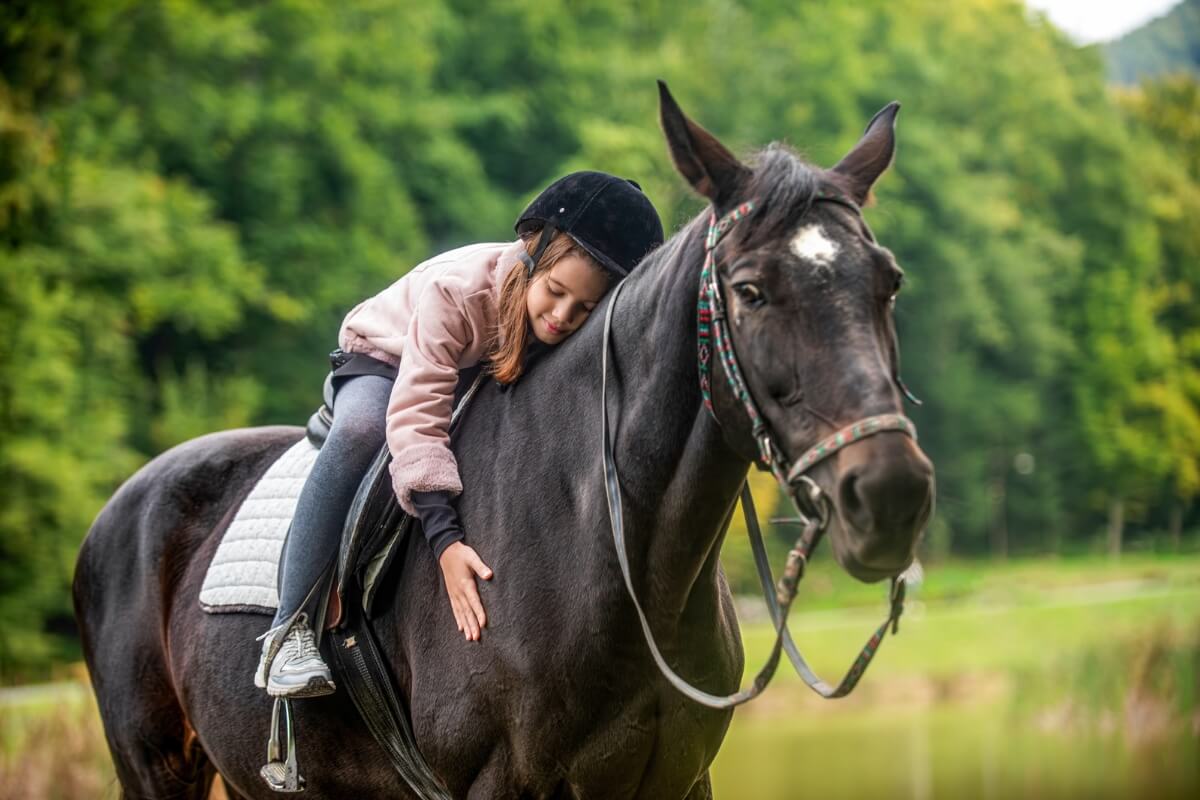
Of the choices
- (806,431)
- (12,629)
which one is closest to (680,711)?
(806,431)

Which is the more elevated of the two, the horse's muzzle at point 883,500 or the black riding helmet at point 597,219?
the black riding helmet at point 597,219

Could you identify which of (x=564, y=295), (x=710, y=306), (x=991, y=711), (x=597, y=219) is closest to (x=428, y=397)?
(x=564, y=295)

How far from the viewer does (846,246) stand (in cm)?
286

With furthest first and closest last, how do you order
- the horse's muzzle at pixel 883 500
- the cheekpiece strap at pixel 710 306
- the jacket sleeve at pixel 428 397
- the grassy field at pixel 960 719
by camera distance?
the grassy field at pixel 960 719 → the jacket sleeve at pixel 428 397 → the cheekpiece strap at pixel 710 306 → the horse's muzzle at pixel 883 500

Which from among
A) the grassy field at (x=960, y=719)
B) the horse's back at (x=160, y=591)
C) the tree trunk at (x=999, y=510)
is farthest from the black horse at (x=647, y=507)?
the tree trunk at (x=999, y=510)

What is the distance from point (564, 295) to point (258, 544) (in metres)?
1.55

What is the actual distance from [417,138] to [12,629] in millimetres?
13437

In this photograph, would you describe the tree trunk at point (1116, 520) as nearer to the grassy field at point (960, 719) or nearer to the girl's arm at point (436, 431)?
the grassy field at point (960, 719)

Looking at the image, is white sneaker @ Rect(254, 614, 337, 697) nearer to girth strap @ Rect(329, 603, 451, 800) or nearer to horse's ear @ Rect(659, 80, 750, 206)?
girth strap @ Rect(329, 603, 451, 800)

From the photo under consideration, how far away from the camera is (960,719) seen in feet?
62.1

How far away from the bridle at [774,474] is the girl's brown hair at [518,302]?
1.07 feet

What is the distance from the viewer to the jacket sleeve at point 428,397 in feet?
12.1

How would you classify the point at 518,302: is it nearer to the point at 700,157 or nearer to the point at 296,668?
the point at 700,157

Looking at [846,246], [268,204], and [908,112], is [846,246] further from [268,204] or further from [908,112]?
[908,112]
